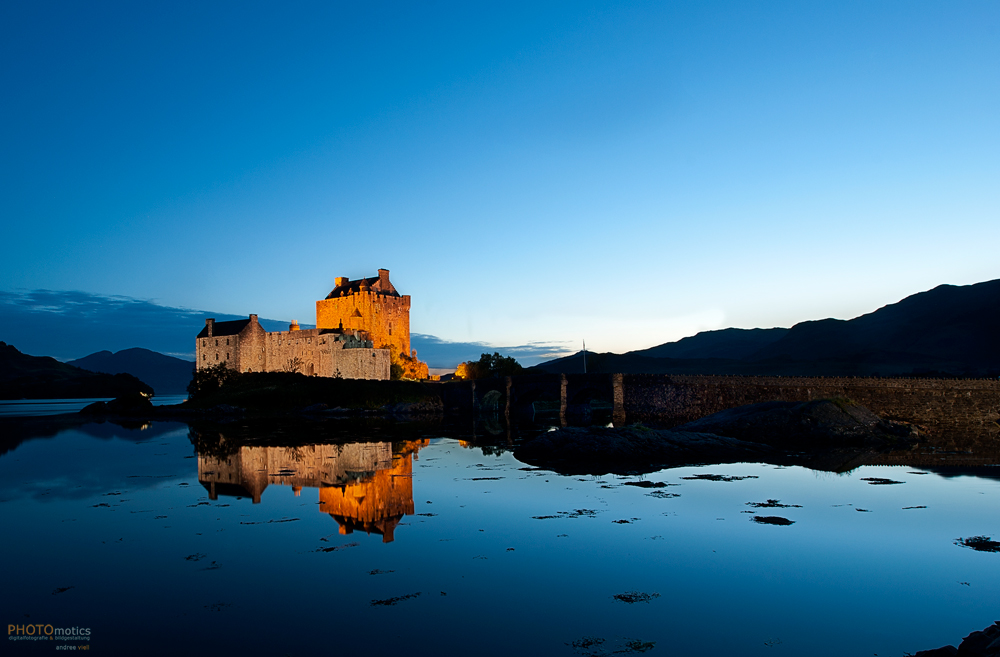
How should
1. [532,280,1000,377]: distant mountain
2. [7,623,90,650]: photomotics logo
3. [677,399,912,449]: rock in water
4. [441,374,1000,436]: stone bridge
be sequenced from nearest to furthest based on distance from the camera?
1. [7,623,90,650]: photomotics logo
2. [677,399,912,449]: rock in water
3. [441,374,1000,436]: stone bridge
4. [532,280,1000,377]: distant mountain

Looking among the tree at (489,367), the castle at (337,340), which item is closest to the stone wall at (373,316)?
the castle at (337,340)

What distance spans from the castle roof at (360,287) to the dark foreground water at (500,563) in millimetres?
59928

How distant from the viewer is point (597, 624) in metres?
7.39

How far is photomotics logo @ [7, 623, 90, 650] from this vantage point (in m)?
7.01

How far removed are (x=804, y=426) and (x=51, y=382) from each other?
188 m

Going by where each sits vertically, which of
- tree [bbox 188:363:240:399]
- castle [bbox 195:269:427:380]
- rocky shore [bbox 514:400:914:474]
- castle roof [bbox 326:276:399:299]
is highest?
castle roof [bbox 326:276:399:299]

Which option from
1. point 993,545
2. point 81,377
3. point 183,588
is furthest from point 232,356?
point 81,377

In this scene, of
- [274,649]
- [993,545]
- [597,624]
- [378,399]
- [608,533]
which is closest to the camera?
[274,649]

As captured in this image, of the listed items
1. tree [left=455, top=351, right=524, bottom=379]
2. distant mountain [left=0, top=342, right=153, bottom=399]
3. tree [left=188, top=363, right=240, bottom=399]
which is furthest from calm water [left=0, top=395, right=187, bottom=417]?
tree [left=455, top=351, right=524, bottom=379]

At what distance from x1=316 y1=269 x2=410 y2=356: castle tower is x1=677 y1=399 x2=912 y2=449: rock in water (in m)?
50.4

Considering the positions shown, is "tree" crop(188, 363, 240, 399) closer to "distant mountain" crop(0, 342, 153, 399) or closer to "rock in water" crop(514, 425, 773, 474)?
"rock in water" crop(514, 425, 773, 474)

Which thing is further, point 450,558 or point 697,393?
point 697,393

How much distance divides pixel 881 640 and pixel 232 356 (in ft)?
255

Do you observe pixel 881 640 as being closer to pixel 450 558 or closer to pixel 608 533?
pixel 608 533
